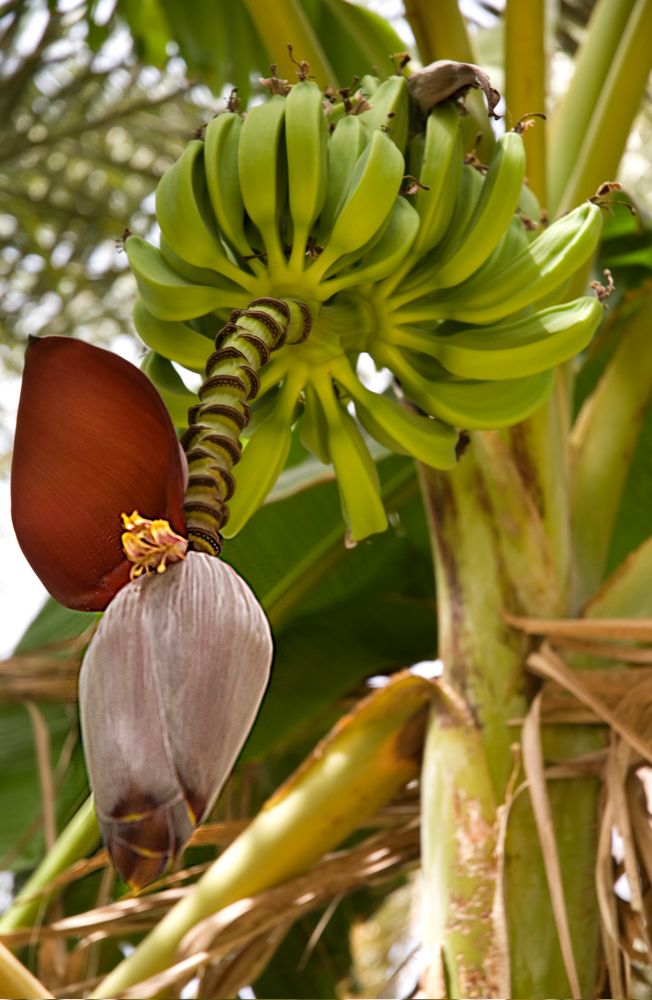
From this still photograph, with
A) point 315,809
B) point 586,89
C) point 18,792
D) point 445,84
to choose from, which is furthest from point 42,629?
point 586,89

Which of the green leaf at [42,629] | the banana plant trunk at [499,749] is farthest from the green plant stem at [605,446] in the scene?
the green leaf at [42,629]

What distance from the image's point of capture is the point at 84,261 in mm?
2455

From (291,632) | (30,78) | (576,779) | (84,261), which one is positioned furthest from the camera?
(84,261)

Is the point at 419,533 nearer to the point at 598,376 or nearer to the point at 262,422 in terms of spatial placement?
the point at 598,376

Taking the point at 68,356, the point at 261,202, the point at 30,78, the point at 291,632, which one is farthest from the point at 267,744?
the point at 30,78

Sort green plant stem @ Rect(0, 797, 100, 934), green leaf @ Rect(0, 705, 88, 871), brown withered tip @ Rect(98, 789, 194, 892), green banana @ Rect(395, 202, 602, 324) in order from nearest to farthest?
brown withered tip @ Rect(98, 789, 194, 892), green plant stem @ Rect(0, 797, 100, 934), green banana @ Rect(395, 202, 602, 324), green leaf @ Rect(0, 705, 88, 871)

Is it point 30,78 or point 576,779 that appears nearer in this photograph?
point 576,779

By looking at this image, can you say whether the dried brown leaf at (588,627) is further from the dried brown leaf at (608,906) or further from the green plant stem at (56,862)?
the green plant stem at (56,862)

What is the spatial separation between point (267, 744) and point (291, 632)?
0.48 feet

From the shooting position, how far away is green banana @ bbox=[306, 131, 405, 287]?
0.59m

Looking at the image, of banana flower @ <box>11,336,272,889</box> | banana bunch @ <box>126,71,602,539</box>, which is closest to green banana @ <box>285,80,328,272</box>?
banana bunch @ <box>126,71,602,539</box>

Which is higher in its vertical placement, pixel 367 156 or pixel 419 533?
pixel 367 156

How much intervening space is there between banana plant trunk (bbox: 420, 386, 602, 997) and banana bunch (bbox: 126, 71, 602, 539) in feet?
0.89

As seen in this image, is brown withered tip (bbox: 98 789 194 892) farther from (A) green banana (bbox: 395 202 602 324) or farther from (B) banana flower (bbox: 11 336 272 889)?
(A) green banana (bbox: 395 202 602 324)
